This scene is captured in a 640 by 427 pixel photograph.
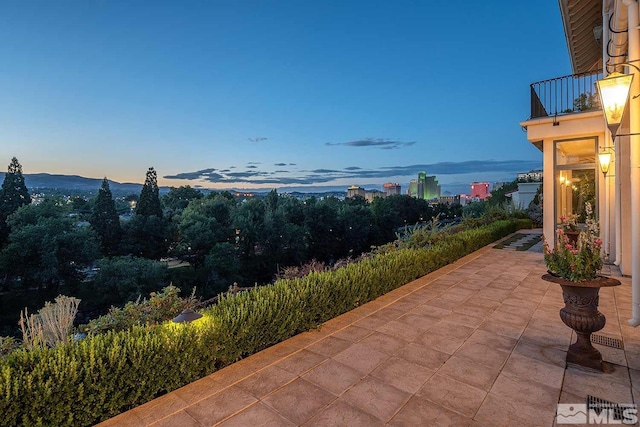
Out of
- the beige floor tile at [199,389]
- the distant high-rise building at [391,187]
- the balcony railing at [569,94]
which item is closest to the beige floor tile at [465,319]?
the beige floor tile at [199,389]

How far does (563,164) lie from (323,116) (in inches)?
925

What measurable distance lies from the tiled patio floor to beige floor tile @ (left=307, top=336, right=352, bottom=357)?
0.04 feet

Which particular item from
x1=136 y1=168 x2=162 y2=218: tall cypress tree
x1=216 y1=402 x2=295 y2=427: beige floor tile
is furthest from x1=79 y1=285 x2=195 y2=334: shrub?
x1=136 y1=168 x2=162 y2=218: tall cypress tree

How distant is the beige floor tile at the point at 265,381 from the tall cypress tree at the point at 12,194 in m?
28.7

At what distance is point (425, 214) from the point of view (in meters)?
56.5

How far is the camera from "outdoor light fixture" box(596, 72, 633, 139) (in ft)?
9.97

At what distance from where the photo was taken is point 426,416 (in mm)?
2178

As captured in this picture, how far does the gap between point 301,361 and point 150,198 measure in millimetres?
32854

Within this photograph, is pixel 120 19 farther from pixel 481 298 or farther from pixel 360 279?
pixel 481 298

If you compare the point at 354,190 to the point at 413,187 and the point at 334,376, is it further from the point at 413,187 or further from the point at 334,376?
the point at 334,376

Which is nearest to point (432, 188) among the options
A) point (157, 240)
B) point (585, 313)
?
point (157, 240)

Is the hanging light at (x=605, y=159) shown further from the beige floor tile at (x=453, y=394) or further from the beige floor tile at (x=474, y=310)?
the beige floor tile at (x=453, y=394)

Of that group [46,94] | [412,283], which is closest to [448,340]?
[412,283]

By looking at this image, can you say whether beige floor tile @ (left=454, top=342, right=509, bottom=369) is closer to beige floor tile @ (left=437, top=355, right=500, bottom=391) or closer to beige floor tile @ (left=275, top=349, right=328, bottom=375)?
beige floor tile @ (left=437, top=355, right=500, bottom=391)
